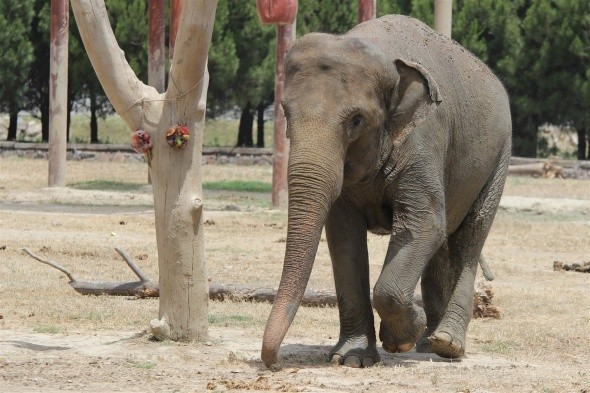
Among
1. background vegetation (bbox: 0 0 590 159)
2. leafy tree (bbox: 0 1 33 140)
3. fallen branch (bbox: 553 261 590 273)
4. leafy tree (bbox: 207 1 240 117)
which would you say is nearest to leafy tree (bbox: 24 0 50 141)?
background vegetation (bbox: 0 0 590 159)

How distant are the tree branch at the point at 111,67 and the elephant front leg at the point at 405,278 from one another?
6.63 feet

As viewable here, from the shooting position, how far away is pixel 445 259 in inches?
400

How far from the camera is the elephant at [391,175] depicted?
26.7ft

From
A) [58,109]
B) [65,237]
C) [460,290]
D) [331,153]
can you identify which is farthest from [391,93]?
[58,109]

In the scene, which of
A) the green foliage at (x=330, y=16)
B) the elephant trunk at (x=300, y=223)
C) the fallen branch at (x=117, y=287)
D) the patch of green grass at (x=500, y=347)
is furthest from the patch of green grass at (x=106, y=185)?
the elephant trunk at (x=300, y=223)

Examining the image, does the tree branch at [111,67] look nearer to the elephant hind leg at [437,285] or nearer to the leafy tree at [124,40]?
the elephant hind leg at [437,285]

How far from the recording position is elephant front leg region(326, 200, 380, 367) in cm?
909

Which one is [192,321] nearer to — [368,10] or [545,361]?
[545,361]

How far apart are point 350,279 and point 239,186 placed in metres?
19.3

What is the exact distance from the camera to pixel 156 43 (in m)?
25.7

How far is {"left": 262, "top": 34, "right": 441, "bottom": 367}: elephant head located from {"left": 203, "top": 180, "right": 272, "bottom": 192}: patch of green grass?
18760 mm

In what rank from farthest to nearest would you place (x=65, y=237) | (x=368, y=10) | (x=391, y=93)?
(x=368, y=10), (x=65, y=237), (x=391, y=93)

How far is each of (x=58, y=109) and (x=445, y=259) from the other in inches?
603

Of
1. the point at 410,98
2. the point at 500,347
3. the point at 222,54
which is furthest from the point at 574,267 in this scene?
the point at 222,54
